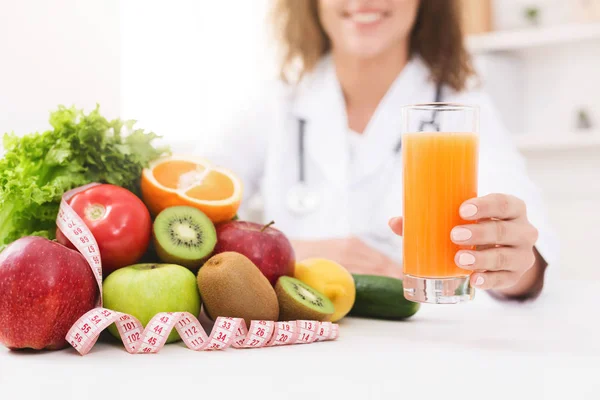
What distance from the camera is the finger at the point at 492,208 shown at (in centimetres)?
107

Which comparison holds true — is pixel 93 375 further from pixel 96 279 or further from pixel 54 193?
pixel 54 193

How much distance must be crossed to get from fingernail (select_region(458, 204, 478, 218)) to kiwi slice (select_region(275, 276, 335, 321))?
272 mm

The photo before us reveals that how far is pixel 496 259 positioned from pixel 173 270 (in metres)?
0.52

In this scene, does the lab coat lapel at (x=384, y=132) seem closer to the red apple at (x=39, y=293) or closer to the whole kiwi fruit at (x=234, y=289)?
the whole kiwi fruit at (x=234, y=289)

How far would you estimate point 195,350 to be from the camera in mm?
1035

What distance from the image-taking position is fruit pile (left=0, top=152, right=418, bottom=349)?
0.98 meters

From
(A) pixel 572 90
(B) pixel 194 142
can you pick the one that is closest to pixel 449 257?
(B) pixel 194 142

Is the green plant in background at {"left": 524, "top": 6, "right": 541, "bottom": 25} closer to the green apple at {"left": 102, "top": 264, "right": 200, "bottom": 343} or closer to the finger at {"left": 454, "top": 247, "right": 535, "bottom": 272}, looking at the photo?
the finger at {"left": 454, "top": 247, "right": 535, "bottom": 272}

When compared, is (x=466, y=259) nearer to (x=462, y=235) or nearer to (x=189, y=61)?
(x=462, y=235)

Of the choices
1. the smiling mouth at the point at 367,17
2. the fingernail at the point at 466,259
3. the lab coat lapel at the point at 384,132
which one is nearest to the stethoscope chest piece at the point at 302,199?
the lab coat lapel at the point at 384,132

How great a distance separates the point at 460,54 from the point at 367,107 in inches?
15.7

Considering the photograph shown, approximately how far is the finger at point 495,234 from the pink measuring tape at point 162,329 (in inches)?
9.8

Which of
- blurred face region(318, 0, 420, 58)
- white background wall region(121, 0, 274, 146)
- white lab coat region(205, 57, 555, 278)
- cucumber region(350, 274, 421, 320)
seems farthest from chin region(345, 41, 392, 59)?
cucumber region(350, 274, 421, 320)

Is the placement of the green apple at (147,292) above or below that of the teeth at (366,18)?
below
